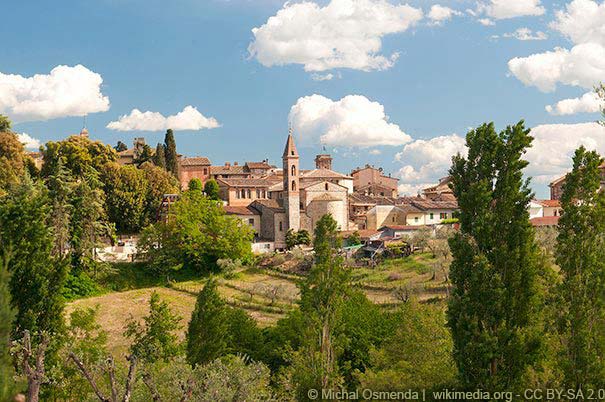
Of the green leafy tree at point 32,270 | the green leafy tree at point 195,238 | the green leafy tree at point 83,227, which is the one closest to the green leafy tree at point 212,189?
the green leafy tree at point 195,238

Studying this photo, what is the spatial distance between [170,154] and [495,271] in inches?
2574

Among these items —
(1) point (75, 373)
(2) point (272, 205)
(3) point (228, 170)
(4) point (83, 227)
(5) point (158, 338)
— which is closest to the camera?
(1) point (75, 373)

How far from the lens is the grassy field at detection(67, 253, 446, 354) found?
3703 centimetres

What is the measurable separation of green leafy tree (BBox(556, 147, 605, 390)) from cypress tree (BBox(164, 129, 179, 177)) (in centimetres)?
6409

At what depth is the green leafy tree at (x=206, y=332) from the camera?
21578 millimetres

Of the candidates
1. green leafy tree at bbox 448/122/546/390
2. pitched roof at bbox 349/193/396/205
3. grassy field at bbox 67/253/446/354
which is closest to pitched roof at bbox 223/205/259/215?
grassy field at bbox 67/253/446/354

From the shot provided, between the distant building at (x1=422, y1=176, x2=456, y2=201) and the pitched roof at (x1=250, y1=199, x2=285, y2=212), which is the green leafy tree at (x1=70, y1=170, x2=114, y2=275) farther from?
the distant building at (x1=422, y1=176, x2=456, y2=201)

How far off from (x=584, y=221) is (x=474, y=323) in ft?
12.2

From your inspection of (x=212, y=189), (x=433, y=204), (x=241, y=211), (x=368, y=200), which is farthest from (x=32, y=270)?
(x=368, y=200)

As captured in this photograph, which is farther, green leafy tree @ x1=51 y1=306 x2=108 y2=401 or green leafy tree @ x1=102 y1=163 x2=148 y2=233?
green leafy tree @ x1=102 y1=163 x2=148 y2=233

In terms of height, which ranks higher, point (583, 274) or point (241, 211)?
point (241, 211)

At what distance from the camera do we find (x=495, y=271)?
13.6 metres

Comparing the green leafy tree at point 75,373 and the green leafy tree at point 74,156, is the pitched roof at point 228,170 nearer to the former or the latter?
the green leafy tree at point 74,156

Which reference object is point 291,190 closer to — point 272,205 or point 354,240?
point 272,205
